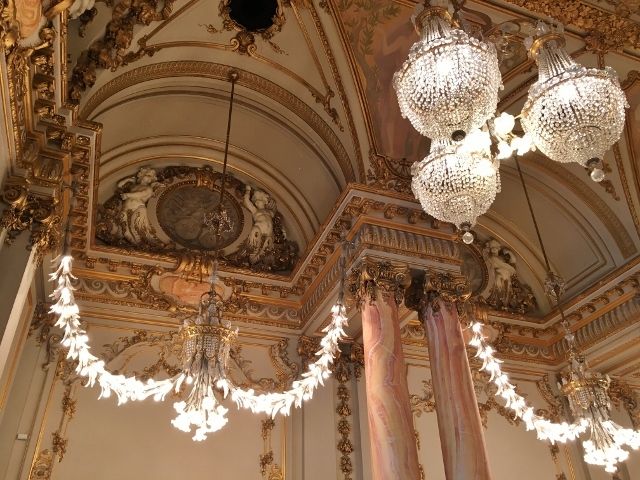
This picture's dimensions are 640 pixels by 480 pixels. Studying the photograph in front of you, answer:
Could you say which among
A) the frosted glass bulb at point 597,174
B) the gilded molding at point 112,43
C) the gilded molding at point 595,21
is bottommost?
the frosted glass bulb at point 597,174

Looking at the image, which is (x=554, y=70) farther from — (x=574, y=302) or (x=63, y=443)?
(x=63, y=443)

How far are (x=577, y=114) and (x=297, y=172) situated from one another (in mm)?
4804

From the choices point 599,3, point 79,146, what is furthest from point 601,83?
point 79,146

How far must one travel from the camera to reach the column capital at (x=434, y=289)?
602 centimetres

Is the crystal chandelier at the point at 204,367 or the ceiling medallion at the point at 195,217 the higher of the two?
the ceiling medallion at the point at 195,217

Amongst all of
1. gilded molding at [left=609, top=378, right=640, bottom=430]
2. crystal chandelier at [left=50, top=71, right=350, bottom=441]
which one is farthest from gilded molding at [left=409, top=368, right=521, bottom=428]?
crystal chandelier at [left=50, top=71, right=350, bottom=441]

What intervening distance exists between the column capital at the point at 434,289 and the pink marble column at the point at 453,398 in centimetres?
6

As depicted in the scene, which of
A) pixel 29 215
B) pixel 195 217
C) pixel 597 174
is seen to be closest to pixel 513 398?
pixel 597 174

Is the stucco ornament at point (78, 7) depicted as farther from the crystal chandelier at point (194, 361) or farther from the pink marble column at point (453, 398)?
the pink marble column at point (453, 398)

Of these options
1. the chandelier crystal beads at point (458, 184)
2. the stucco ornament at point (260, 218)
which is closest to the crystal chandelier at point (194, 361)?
the chandelier crystal beads at point (458, 184)

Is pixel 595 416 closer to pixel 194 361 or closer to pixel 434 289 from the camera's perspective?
pixel 434 289

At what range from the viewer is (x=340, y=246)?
626 cm

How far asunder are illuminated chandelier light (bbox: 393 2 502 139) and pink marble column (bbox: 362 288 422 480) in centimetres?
231

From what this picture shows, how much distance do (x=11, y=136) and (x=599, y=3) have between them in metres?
5.73
